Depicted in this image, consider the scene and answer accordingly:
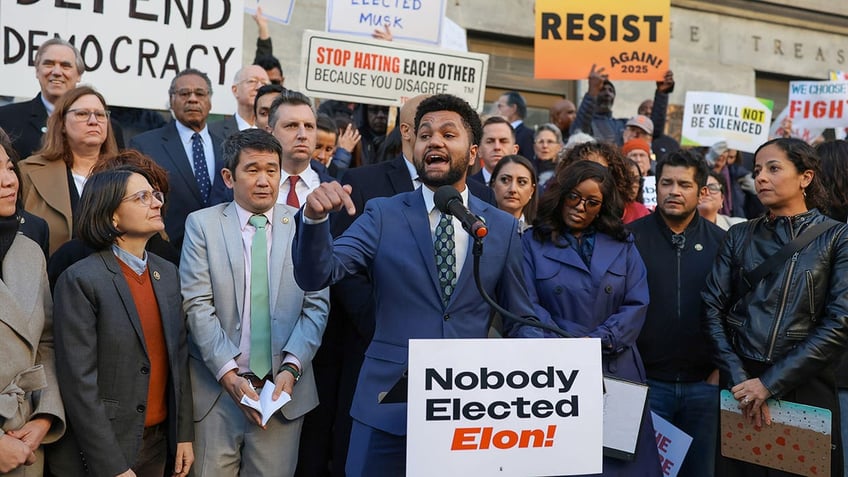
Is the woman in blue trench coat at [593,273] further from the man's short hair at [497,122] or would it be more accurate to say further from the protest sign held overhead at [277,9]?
the protest sign held overhead at [277,9]

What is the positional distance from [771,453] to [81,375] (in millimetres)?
3310

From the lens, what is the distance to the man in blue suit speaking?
367 centimetres

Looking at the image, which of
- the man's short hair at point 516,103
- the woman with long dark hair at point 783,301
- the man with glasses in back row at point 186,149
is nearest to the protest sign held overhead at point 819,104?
the man's short hair at point 516,103

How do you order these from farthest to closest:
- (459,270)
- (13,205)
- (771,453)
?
(771,453) < (13,205) < (459,270)

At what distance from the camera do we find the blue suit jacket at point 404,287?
3699 millimetres

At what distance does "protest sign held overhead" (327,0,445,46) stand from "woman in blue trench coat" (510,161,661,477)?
10.6 feet

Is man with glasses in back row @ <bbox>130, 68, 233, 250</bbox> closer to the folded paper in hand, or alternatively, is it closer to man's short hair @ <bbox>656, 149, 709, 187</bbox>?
the folded paper in hand

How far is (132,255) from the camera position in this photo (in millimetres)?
4262

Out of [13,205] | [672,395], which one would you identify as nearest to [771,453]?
[672,395]

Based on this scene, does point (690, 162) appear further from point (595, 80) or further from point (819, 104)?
point (819, 104)

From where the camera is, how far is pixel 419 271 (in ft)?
12.4

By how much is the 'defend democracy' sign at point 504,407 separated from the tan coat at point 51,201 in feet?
8.26

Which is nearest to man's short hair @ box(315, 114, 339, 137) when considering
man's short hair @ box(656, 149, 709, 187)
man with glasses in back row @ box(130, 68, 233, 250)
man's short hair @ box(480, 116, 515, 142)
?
man with glasses in back row @ box(130, 68, 233, 250)

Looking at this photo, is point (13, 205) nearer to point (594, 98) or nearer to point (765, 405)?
point (765, 405)
